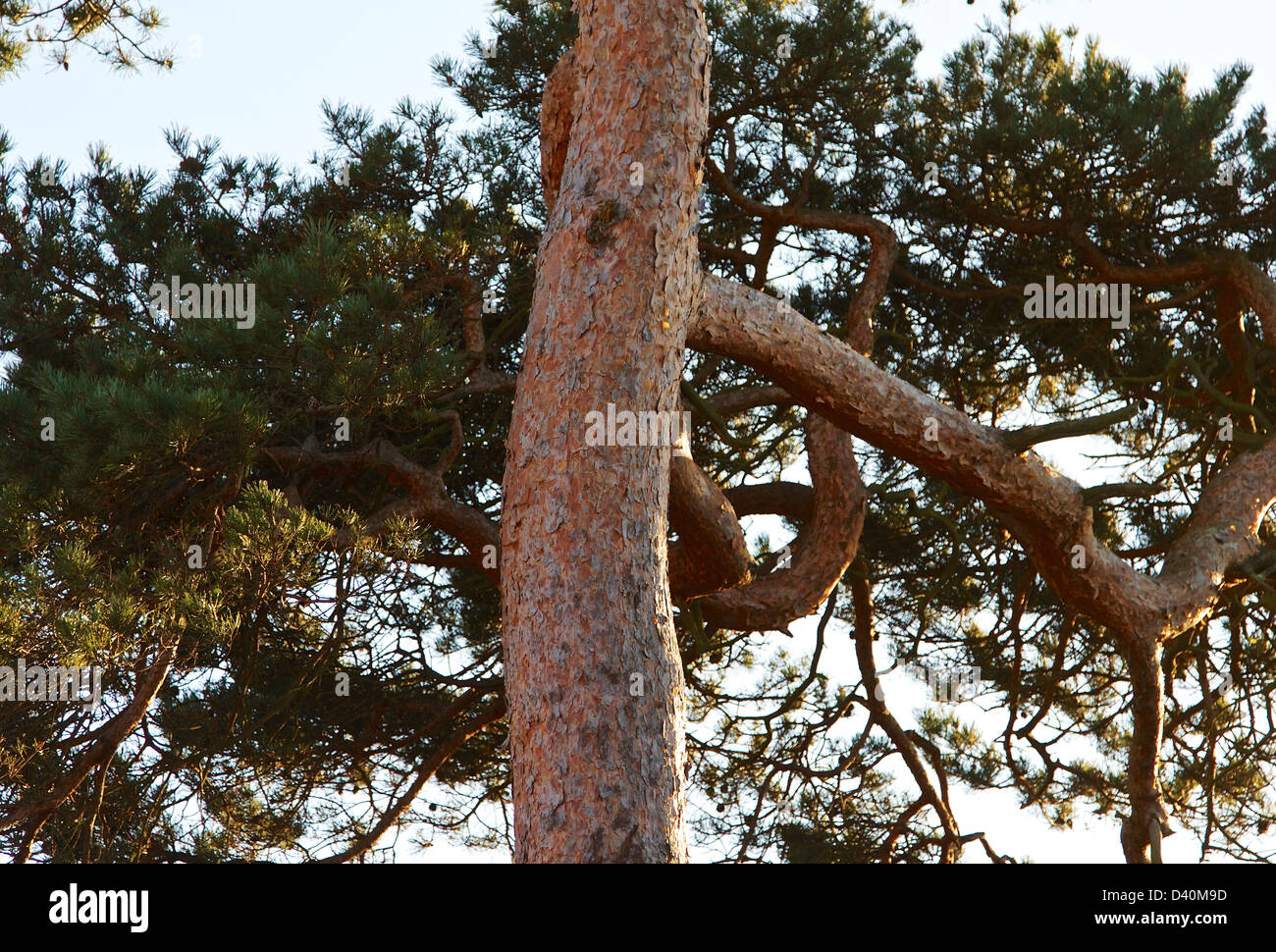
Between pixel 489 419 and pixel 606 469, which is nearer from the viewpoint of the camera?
pixel 606 469

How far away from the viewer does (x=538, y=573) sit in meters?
3.13

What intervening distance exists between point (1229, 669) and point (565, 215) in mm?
4388

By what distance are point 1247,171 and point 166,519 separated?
4807 mm

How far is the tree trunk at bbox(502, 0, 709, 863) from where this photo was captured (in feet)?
9.52

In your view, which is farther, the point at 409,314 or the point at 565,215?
the point at 409,314

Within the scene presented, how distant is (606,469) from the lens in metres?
3.15

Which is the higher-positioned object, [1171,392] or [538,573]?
[1171,392]

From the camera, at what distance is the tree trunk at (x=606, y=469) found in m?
2.90

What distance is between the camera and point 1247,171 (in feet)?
18.2
